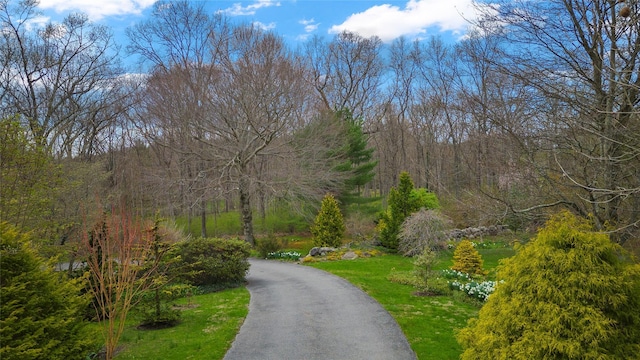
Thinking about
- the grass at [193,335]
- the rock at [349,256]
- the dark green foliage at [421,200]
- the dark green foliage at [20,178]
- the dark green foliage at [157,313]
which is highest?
the dark green foliage at [20,178]

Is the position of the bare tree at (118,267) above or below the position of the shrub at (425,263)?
above

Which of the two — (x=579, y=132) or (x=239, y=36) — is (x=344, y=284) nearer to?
(x=579, y=132)

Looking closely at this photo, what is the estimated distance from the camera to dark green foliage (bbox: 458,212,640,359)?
4430mm

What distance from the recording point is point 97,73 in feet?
77.7

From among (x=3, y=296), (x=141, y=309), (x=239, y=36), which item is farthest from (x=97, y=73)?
(x=3, y=296)

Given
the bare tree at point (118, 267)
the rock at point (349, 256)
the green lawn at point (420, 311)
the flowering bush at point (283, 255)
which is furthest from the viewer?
the flowering bush at point (283, 255)

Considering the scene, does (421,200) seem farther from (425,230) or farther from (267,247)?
(267,247)

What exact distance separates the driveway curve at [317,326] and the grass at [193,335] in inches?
11.6

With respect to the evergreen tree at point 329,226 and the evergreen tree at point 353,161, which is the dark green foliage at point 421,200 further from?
the evergreen tree at point 353,161

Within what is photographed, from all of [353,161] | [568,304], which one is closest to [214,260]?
[568,304]

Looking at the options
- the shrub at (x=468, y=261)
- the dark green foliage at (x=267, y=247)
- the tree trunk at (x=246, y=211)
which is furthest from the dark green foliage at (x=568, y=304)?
the tree trunk at (x=246, y=211)

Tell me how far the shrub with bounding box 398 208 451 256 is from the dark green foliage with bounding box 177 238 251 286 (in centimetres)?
777

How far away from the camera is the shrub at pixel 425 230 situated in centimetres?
1772

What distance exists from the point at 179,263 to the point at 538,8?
11.9 m
